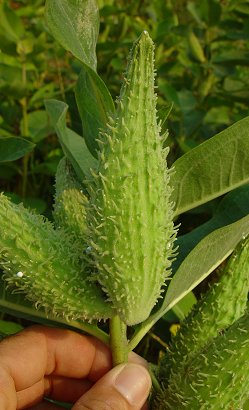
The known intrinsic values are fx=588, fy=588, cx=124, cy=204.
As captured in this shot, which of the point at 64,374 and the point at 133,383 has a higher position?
the point at 133,383

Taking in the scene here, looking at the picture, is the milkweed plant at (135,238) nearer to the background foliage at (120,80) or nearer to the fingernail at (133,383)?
the fingernail at (133,383)

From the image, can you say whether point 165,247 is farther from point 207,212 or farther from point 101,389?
point 207,212

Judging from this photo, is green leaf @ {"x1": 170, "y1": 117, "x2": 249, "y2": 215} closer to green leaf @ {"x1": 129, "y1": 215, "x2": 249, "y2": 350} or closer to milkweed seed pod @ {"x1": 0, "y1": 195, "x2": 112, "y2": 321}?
green leaf @ {"x1": 129, "y1": 215, "x2": 249, "y2": 350}

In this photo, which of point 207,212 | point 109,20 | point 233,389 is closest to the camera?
point 233,389

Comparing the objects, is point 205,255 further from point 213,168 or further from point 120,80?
point 120,80

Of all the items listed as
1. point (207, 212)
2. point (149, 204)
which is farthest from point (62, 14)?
point (207, 212)

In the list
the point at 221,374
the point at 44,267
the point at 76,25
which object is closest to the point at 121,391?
the point at 221,374

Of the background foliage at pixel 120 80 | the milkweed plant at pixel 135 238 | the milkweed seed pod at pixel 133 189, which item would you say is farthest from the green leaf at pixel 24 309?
the background foliage at pixel 120 80

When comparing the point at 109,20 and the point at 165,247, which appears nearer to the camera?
the point at 165,247
